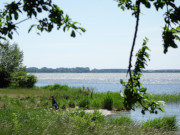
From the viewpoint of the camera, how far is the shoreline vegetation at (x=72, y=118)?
21.8 ft

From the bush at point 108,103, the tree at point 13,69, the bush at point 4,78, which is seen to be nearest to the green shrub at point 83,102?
the bush at point 108,103

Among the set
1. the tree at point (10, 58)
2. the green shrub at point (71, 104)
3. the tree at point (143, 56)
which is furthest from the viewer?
the tree at point (10, 58)

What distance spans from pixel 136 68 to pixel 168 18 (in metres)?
0.49

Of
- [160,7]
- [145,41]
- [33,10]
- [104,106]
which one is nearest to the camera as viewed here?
[160,7]

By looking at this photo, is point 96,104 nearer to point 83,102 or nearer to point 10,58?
point 83,102

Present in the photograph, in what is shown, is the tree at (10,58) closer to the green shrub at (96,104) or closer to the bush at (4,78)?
the bush at (4,78)

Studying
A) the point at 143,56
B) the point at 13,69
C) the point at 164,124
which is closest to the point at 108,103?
Result: the point at 164,124

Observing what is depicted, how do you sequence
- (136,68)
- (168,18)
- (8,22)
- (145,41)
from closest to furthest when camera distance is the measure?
(168,18) → (136,68) → (145,41) → (8,22)

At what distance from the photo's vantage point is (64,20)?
3.21 metres

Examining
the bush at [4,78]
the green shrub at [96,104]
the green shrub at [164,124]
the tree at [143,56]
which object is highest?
the tree at [143,56]

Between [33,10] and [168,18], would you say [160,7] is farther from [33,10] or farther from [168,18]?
[33,10]

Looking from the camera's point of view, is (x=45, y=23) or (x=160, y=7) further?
(x=45, y=23)

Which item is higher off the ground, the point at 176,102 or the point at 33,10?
the point at 33,10

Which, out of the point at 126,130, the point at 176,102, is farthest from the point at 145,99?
the point at 176,102
